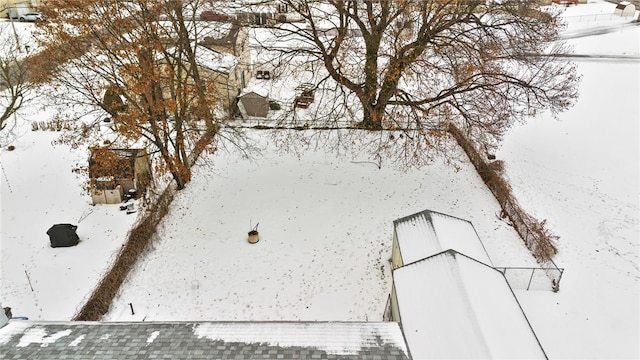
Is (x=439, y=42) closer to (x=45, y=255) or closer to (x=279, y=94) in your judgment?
(x=279, y=94)

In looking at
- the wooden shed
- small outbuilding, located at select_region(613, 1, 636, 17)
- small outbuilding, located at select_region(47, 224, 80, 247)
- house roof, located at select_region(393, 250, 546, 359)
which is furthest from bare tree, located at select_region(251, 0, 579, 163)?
small outbuilding, located at select_region(613, 1, 636, 17)

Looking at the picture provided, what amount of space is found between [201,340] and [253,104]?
20144 mm

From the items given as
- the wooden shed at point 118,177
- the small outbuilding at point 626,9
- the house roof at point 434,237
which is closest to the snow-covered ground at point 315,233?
the wooden shed at point 118,177

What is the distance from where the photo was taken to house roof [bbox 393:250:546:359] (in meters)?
10.9

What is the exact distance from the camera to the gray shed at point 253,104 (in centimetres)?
2812

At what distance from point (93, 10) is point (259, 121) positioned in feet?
38.7

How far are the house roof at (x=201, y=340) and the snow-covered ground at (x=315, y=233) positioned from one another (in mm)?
4647

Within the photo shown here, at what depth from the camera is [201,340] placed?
10102 millimetres

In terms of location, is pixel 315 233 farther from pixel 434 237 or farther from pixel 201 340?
pixel 201 340

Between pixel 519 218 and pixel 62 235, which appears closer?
pixel 62 235

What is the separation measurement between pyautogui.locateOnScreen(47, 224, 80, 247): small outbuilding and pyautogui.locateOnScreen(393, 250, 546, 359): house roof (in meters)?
12.7

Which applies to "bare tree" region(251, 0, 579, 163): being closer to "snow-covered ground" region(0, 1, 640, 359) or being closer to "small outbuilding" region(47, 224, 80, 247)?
"snow-covered ground" region(0, 1, 640, 359)

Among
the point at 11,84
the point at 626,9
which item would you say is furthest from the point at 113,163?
the point at 626,9

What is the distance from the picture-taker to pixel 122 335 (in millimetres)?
10250
